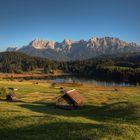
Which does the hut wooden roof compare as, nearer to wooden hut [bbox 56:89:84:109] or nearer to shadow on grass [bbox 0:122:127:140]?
wooden hut [bbox 56:89:84:109]

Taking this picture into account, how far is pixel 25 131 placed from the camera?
27.2 m

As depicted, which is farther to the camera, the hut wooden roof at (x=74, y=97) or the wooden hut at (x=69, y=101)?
the hut wooden roof at (x=74, y=97)

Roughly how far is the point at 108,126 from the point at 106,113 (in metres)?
14.5

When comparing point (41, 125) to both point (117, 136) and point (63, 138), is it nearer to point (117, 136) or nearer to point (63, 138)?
point (63, 138)

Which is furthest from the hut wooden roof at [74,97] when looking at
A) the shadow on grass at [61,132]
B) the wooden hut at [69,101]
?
the shadow on grass at [61,132]

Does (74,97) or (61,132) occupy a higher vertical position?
(61,132)

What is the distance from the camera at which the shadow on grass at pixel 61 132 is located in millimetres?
24911

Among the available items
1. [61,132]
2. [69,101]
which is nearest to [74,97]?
[69,101]

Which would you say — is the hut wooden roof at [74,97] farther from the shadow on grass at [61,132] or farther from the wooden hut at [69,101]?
the shadow on grass at [61,132]

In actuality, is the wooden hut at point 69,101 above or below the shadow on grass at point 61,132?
below

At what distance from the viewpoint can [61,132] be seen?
26.5 meters

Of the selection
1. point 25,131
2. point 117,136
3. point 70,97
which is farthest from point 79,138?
point 70,97

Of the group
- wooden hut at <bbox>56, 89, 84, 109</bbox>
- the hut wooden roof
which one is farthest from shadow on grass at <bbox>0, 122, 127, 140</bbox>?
the hut wooden roof

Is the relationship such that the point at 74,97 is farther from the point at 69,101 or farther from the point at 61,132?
the point at 61,132
